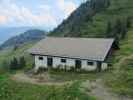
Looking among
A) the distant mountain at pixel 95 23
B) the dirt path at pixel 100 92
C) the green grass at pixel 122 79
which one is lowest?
the dirt path at pixel 100 92

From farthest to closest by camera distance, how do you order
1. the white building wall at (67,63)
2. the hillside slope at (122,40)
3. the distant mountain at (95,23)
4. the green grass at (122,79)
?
the distant mountain at (95,23) → the white building wall at (67,63) → the hillside slope at (122,40) → the green grass at (122,79)

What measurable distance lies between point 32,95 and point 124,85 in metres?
10.4

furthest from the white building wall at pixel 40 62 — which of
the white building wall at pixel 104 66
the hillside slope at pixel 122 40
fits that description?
the hillside slope at pixel 122 40

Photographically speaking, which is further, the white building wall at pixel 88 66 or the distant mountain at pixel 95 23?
the distant mountain at pixel 95 23

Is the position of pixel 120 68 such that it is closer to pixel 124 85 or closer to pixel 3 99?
pixel 124 85

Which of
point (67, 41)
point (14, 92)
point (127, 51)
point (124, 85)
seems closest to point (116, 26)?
point (127, 51)

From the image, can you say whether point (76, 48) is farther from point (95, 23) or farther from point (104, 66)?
point (95, 23)

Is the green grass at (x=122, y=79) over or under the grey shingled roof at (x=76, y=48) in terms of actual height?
under

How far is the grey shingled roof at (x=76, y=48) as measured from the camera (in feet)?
121

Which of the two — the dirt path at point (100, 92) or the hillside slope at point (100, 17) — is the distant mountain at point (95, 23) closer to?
the hillside slope at point (100, 17)

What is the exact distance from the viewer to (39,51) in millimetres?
40812

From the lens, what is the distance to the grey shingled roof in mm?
37000

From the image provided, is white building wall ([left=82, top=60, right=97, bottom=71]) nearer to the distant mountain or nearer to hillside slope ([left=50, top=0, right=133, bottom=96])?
hillside slope ([left=50, top=0, right=133, bottom=96])

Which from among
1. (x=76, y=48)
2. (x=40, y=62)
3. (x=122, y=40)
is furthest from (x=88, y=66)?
(x=122, y=40)
